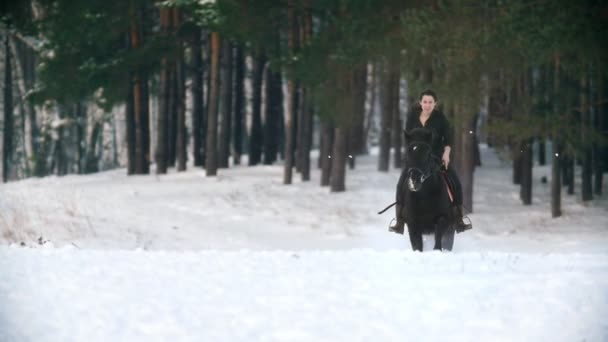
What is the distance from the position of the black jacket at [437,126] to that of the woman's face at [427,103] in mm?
159

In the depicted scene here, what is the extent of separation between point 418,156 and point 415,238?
1.43m

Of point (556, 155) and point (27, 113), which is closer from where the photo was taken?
point (556, 155)

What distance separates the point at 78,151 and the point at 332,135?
19500 millimetres

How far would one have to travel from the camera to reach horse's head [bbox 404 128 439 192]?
11.4m

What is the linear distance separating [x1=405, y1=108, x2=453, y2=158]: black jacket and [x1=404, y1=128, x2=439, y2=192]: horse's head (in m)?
0.29

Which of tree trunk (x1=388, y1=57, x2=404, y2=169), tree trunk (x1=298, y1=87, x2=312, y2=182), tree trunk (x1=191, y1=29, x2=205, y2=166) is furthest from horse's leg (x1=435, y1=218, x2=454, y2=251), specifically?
tree trunk (x1=191, y1=29, x2=205, y2=166)

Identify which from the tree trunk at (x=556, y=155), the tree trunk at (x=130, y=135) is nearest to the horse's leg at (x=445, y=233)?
the tree trunk at (x=556, y=155)

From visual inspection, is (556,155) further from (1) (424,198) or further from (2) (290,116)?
(1) (424,198)

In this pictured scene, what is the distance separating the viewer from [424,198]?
12.1m

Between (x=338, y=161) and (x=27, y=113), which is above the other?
(x=27, y=113)

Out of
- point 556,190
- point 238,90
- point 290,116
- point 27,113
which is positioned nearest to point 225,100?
point 290,116

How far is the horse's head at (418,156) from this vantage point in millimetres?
Answer: 11391

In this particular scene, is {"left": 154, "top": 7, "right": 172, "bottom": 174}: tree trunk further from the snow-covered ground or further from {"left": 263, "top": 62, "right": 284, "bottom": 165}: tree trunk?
the snow-covered ground

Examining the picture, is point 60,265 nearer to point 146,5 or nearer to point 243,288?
point 243,288
